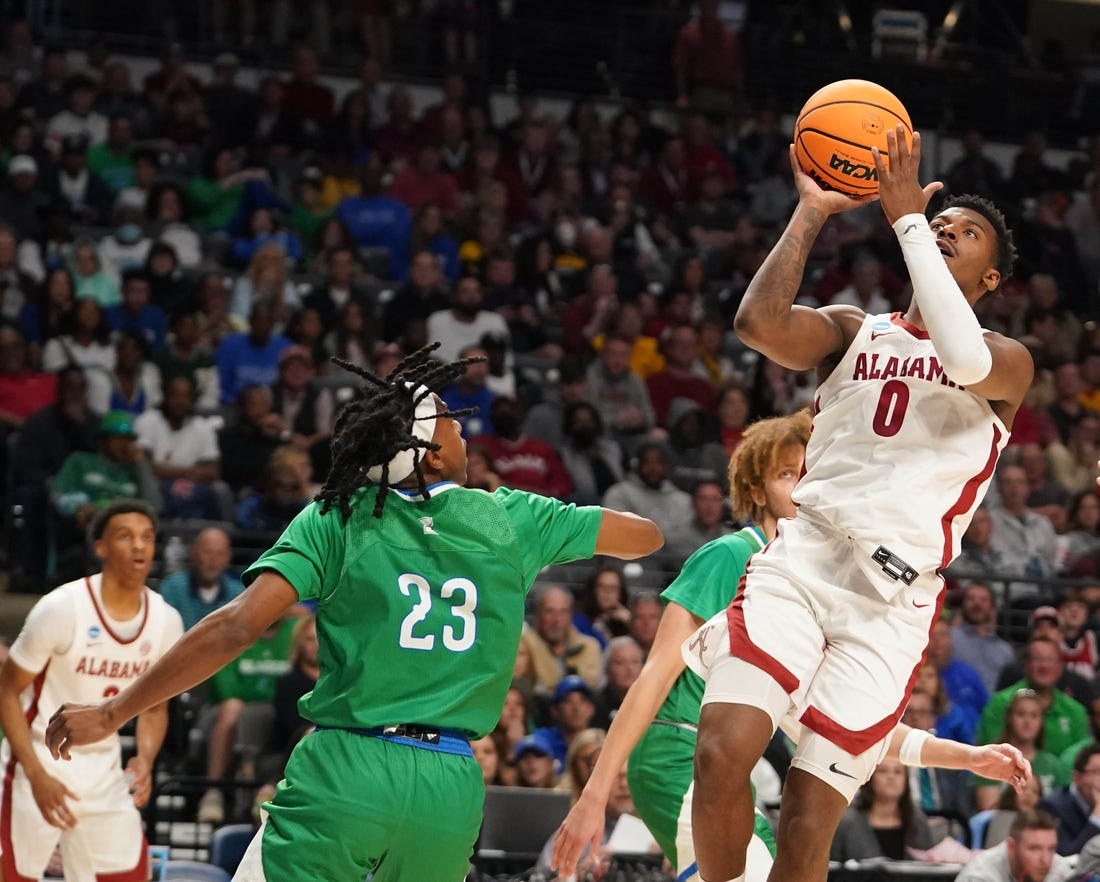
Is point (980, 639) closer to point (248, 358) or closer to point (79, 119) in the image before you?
point (248, 358)

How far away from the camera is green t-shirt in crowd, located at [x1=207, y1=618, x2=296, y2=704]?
893 centimetres

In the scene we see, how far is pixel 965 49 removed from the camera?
17734 mm

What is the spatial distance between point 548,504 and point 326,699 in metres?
0.74

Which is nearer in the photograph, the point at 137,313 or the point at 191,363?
the point at 191,363

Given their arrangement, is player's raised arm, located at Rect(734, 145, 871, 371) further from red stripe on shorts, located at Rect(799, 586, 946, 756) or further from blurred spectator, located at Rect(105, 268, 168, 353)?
blurred spectator, located at Rect(105, 268, 168, 353)

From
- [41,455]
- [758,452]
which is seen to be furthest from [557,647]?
[758,452]

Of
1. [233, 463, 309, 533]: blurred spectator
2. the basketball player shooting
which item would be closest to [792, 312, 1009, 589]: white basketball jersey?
the basketball player shooting

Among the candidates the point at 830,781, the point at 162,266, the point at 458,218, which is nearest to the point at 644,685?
the point at 830,781

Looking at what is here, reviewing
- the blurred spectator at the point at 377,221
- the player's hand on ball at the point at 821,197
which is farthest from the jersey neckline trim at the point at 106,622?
the blurred spectator at the point at 377,221

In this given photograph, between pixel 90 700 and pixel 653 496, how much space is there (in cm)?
513

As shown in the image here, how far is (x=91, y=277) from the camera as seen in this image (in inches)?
470

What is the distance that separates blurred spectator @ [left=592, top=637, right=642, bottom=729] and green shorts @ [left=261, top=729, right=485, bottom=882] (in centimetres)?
499

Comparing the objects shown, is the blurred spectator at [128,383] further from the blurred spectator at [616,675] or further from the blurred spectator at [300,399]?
Result: the blurred spectator at [616,675]

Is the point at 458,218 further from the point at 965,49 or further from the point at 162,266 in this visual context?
the point at 965,49
